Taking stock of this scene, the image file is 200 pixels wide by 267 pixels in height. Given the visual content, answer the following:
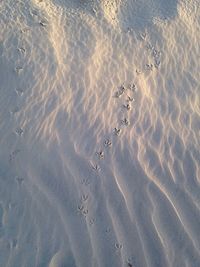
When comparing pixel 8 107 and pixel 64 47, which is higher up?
pixel 64 47

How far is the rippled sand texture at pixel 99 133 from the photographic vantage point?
543 centimetres

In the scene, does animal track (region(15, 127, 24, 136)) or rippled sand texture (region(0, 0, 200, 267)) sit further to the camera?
animal track (region(15, 127, 24, 136))

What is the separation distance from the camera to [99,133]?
22.3ft

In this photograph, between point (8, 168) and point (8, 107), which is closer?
point (8, 168)

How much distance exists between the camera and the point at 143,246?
211 inches

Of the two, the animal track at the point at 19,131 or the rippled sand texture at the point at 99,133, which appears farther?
the animal track at the point at 19,131

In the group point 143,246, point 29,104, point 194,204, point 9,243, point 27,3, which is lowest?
point 143,246

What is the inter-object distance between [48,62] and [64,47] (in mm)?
688

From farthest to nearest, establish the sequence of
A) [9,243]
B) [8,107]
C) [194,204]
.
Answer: [8,107], [194,204], [9,243]

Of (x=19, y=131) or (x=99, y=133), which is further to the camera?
(x=99, y=133)

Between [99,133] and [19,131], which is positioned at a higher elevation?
[19,131]

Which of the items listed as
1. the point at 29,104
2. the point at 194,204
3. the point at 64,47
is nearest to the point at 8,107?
the point at 29,104

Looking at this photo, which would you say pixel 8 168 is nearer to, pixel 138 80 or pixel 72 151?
pixel 72 151

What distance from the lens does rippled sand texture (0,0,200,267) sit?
17.8 feet
